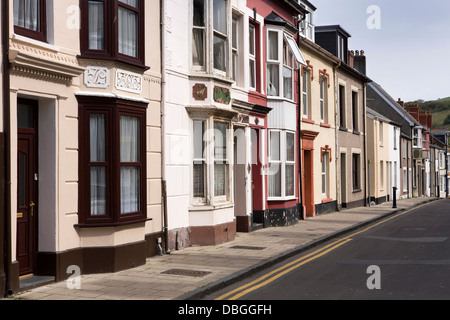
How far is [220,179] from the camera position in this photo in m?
14.9

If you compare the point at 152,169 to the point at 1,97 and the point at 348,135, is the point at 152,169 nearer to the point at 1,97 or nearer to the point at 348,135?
the point at 1,97

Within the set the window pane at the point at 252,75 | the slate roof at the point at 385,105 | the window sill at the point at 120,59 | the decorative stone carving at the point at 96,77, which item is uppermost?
the slate roof at the point at 385,105

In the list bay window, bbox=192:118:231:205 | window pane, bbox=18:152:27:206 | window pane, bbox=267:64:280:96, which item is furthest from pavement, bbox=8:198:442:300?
window pane, bbox=267:64:280:96

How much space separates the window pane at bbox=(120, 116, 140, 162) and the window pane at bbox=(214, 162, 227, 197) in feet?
12.0

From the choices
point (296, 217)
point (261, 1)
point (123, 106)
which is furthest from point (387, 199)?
point (123, 106)

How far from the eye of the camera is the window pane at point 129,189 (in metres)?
10.9

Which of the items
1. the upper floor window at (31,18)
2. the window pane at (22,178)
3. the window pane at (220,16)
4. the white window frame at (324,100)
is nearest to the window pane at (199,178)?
the window pane at (220,16)

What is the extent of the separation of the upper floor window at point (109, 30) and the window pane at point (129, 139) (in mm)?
1195

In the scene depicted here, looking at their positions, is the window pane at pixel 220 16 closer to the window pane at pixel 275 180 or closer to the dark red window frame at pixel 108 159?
the dark red window frame at pixel 108 159

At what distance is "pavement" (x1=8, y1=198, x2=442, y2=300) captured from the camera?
8.45m

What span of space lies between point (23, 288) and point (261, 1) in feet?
42.4

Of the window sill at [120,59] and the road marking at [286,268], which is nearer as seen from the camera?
the road marking at [286,268]
